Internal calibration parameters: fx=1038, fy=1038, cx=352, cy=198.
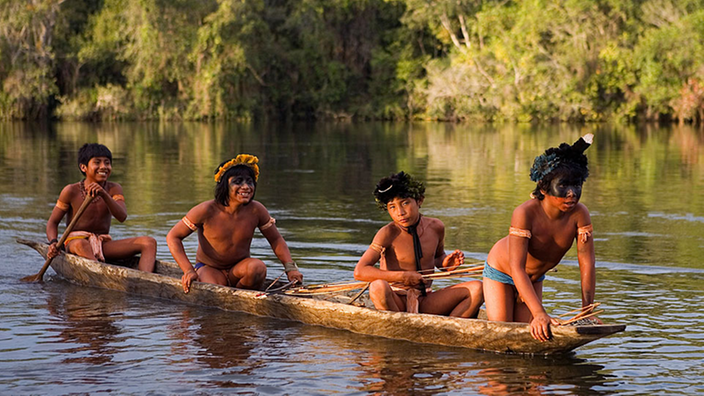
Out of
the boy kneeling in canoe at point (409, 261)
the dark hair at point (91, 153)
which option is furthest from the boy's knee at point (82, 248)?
the boy kneeling in canoe at point (409, 261)

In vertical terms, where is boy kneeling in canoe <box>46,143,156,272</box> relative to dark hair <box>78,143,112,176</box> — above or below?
below

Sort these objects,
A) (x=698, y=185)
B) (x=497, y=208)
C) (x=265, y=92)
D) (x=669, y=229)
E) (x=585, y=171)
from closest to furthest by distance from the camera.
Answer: (x=585, y=171), (x=669, y=229), (x=497, y=208), (x=698, y=185), (x=265, y=92)

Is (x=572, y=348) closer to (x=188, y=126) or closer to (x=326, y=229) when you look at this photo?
(x=326, y=229)

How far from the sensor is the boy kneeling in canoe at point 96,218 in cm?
1023

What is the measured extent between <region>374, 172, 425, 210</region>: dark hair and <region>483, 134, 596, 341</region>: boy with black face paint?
2.69 ft

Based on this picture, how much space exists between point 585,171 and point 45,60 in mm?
47189

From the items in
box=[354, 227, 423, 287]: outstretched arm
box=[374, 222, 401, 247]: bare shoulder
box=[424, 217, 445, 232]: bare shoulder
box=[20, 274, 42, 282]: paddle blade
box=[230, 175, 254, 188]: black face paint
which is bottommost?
box=[20, 274, 42, 282]: paddle blade

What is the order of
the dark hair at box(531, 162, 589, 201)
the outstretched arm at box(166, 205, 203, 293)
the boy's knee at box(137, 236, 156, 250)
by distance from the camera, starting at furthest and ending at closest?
the boy's knee at box(137, 236, 156, 250) → the outstretched arm at box(166, 205, 203, 293) → the dark hair at box(531, 162, 589, 201)

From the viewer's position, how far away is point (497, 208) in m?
16.5

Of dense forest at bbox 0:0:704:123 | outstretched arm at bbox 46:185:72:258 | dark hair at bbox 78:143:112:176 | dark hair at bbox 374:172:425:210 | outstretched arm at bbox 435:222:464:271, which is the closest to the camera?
dark hair at bbox 374:172:425:210

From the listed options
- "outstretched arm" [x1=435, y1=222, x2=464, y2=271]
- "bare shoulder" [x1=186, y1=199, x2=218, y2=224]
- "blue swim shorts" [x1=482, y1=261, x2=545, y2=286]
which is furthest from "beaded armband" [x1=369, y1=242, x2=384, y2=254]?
"bare shoulder" [x1=186, y1=199, x2=218, y2=224]

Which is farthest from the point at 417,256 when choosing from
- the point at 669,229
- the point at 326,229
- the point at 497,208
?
the point at 497,208

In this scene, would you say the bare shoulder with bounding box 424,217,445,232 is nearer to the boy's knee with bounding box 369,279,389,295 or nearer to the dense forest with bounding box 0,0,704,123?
the boy's knee with bounding box 369,279,389,295

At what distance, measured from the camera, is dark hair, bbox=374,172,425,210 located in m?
7.58
